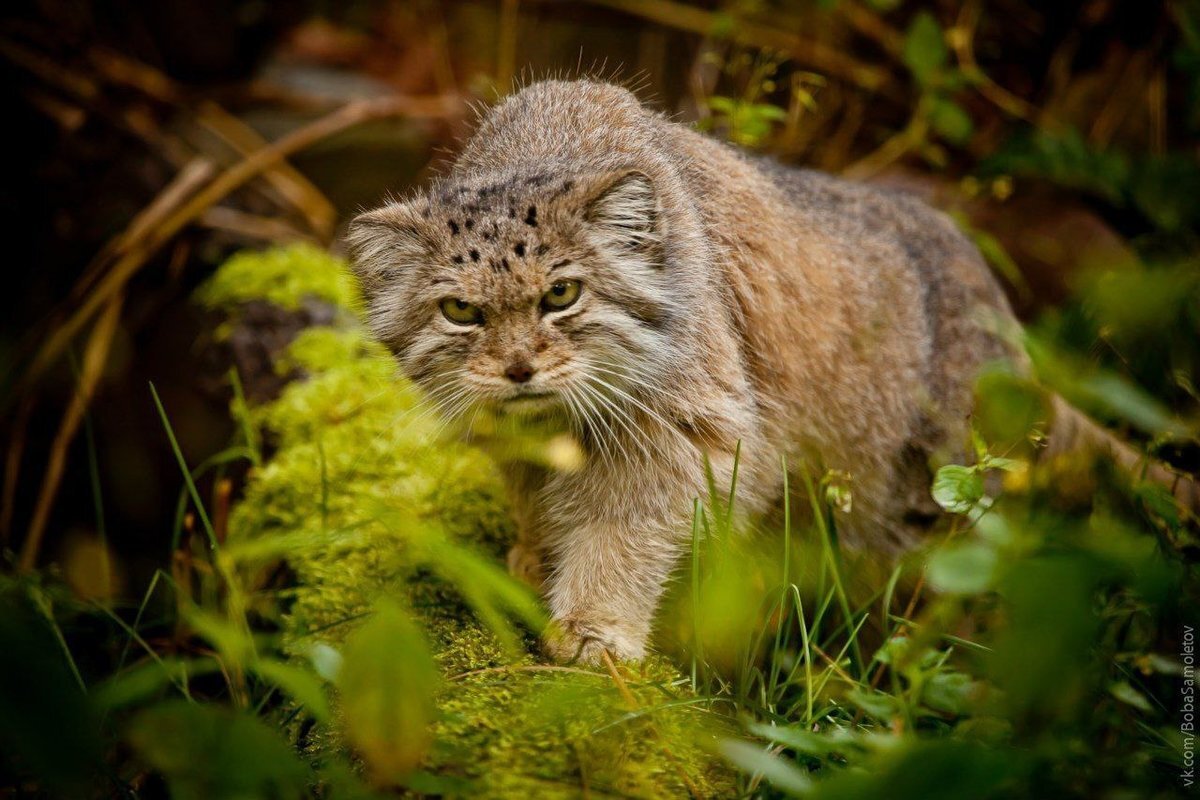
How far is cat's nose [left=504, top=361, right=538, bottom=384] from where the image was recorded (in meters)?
3.44

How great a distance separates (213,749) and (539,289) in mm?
2045

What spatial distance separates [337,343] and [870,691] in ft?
13.0

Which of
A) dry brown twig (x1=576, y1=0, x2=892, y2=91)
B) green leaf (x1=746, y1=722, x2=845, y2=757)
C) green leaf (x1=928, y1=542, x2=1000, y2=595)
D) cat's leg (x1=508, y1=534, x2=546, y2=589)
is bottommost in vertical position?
cat's leg (x1=508, y1=534, x2=546, y2=589)

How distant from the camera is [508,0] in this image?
24.0 feet

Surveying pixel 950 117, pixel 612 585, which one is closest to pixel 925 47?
pixel 950 117

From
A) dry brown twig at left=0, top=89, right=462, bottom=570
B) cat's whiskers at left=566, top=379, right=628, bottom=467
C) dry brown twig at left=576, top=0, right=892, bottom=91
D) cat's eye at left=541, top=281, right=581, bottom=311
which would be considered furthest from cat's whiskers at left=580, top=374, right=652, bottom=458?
dry brown twig at left=576, top=0, right=892, bottom=91

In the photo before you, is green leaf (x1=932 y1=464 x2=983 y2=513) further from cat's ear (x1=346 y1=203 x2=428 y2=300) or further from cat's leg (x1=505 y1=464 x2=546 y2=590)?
cat's ear (x1=346 y1=203 x2=428 y2=300)

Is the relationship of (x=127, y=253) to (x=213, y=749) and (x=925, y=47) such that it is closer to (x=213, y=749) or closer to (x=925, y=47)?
(x=925, y=47)

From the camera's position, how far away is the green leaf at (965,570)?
6.77 ft

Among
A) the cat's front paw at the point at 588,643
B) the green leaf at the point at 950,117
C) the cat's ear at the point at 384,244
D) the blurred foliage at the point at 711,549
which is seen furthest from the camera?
the green leaf at the point at 950,117

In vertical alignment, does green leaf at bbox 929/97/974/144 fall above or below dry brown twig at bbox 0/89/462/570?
above

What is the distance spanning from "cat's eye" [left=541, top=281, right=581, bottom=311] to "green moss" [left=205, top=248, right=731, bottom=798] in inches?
34.1

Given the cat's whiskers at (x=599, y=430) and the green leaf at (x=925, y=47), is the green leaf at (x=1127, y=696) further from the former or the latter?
the green leaf at (x=925, y=47)

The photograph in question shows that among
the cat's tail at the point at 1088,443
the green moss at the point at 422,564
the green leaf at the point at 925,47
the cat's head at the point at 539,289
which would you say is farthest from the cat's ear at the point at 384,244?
the green leaf at the point at 925,47
